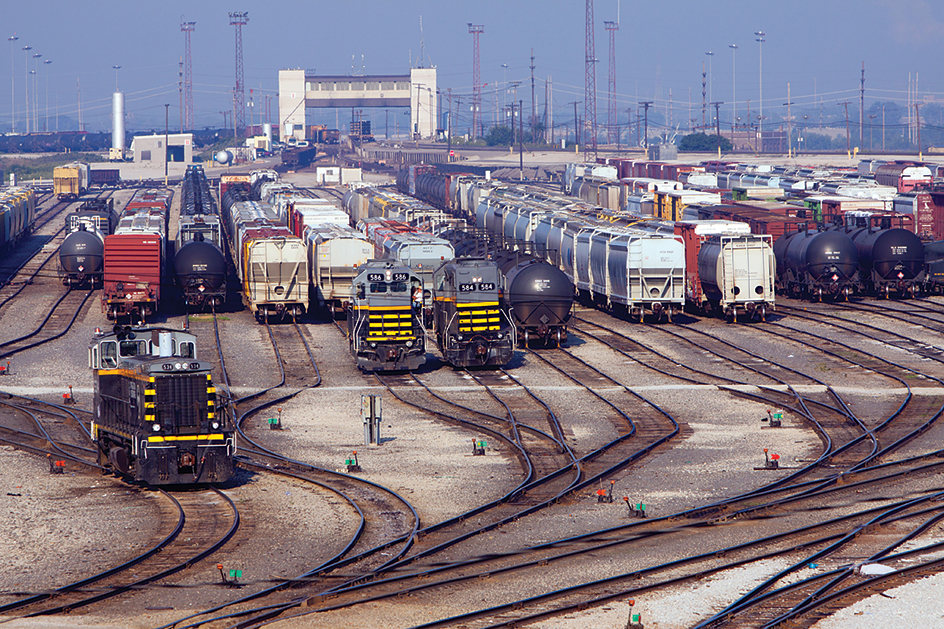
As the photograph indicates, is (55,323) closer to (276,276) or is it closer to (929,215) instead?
(276,276)

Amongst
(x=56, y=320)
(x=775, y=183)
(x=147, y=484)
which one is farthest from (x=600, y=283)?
(x=775, y=183)

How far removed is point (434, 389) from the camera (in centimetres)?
3269

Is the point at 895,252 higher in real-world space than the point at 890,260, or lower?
higher

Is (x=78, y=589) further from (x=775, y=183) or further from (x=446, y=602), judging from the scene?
(x=775, y=183)

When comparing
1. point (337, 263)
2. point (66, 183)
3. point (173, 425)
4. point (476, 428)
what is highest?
point (66, 183)

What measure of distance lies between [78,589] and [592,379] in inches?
805

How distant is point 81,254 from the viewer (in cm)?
5356

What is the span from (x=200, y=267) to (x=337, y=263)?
20.6 ft

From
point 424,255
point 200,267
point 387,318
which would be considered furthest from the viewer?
point 200,267

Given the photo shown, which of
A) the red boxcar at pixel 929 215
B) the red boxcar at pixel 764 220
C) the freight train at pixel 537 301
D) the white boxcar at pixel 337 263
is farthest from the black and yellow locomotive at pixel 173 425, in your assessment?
the red boxcar at pixel 929 215

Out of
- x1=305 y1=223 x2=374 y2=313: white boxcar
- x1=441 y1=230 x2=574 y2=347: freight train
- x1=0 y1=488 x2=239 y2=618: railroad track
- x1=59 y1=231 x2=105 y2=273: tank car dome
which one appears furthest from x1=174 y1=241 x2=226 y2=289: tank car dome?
x1=0 y1=488 x2=239 y2=618: railroad track

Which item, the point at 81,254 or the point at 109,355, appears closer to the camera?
the point at 109,355

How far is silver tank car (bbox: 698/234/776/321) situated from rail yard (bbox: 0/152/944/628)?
0.32 feet

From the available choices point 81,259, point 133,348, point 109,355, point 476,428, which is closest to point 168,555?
point 133,348
